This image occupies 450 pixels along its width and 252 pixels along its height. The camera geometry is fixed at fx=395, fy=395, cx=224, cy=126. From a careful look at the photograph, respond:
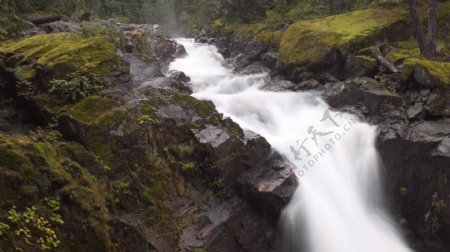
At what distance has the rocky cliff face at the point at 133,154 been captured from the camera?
20.5ft

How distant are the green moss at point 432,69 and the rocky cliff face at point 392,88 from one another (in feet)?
0.09

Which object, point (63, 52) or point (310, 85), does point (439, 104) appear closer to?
point (310, 85)

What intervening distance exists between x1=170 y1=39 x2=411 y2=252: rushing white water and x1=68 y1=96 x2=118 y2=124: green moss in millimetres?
4085

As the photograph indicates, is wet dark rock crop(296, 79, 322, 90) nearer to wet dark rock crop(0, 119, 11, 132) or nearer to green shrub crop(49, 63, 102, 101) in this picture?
green shrub crop(49, 63, 102, 101)

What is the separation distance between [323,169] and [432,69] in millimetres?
4247

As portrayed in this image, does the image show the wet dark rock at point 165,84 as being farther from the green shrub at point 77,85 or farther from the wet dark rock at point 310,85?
the wet dark rock at point 310,85

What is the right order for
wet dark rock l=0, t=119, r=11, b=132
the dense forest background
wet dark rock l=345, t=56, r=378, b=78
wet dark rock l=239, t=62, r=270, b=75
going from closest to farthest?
1. wet dark rock l=0, t=119, r=11, b=132
2. wet dark rock l=345, t=56, r=378, b=78
3. wet dark rock l=239, t=62, r=270, b=75
4. the dense forest background

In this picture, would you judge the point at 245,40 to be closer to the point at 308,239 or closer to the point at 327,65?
the point at 327,65

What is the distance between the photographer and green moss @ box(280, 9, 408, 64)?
14.6m

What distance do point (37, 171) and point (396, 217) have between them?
8.36 meters

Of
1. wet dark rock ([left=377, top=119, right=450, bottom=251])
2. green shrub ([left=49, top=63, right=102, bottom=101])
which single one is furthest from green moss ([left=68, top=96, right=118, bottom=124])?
wet dark rock ([left=377, top=119, right=450, bottom=251])

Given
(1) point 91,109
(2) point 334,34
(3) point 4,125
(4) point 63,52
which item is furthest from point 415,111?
(3) point 4,125

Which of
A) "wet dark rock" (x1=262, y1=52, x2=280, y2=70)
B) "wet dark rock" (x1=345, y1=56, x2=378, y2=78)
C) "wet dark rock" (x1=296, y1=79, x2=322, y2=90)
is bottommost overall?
"wet dark rock" (x1=262, y1=52, x2=280, y2=70)

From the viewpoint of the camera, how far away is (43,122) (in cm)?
773
